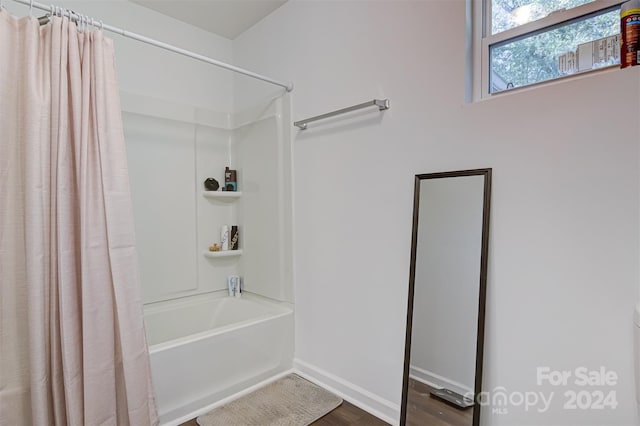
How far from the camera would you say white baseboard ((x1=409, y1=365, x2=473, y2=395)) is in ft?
5.20

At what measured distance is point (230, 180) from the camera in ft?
9.77

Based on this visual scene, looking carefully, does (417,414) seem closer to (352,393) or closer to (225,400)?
(352,393)

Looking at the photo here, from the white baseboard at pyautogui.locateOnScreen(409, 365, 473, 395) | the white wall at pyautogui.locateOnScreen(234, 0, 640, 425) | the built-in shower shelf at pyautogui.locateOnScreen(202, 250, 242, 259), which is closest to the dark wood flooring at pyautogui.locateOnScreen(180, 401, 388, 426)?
the white wall at pyautogui.locateOnScreen(234, 0, 640, 425)

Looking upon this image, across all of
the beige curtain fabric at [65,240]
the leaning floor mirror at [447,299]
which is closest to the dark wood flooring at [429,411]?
the leaning floor mirror at [447,299]

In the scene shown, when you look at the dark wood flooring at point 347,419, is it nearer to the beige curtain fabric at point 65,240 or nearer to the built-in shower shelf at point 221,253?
the beige curtain fabric at point 65,240

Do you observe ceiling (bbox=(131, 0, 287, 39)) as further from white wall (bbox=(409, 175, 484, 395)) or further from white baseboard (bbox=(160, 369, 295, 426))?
white baseboard (bbox=(160, 369, 295, 426))

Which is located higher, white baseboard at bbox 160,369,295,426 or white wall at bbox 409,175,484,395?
white wall at bbox 409,175,484,395

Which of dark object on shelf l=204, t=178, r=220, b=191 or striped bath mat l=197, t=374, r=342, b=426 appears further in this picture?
dark object on shelf l=204, t=178, r=220, b=191

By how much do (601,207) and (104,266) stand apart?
1.92 metres

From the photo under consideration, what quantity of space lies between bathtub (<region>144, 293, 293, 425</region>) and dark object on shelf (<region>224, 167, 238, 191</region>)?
2.88 feet

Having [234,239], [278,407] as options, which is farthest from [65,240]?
[234,239]

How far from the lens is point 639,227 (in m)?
1.19

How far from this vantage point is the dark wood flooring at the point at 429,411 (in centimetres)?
156

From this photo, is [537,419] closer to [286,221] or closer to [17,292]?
[286,221]
